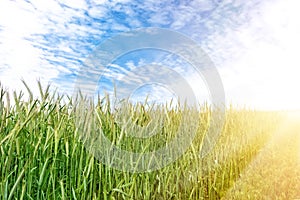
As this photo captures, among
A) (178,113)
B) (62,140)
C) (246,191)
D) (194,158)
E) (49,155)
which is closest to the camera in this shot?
(49,155)

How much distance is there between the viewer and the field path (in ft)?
14.5

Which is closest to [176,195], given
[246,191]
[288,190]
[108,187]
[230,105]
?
[108,187]

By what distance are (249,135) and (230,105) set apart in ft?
2.43

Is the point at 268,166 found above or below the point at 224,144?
below

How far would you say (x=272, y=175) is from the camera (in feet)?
17.4

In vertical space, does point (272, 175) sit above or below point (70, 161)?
below

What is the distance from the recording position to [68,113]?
303cm

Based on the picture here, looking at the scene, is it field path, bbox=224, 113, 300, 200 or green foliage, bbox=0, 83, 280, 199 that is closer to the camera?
green foliage, bbox=0, 83, 280, 199

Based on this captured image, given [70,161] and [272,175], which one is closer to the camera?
[70,161]

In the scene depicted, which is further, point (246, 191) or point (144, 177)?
point (246, 191)

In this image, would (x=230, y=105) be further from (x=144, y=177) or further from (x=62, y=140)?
(x=62, y=140)

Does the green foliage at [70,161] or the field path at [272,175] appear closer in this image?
the green foliage at [70,161]

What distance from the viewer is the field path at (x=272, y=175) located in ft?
14.5

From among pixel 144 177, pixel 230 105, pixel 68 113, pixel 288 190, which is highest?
pixel 230 105
